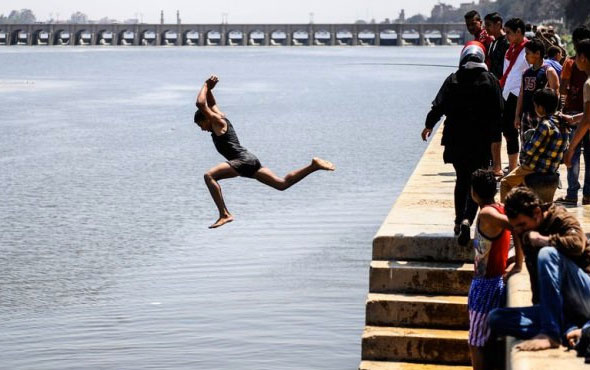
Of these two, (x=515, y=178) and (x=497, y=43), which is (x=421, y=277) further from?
(x=497, y=43)

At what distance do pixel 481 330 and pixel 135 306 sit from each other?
8036mm

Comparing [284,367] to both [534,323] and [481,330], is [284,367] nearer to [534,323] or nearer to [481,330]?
[481,330]

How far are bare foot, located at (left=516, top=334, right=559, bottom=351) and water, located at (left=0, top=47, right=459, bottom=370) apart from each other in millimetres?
5956

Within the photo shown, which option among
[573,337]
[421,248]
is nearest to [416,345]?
[421,248]

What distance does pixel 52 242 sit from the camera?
20.5m

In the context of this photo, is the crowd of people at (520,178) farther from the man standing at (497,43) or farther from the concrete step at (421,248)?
the concrete step at (421,248)

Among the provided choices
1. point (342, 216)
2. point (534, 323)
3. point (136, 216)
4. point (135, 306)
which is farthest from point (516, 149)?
point (136, 216)

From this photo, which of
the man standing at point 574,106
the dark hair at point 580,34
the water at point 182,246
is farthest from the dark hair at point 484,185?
the water at point 182,246

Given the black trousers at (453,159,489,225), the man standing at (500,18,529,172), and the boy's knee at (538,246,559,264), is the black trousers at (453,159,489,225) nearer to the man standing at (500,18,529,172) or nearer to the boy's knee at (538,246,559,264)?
the boy's knee at (538,246,559,264)

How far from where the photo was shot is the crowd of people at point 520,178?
7094mm

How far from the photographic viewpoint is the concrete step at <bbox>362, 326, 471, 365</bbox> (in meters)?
9.89

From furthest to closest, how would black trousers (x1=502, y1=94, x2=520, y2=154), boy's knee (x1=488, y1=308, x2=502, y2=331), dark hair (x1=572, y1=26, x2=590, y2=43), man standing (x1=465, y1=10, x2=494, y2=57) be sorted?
man standing (x1=465, y1=10, x2=494, y2=57)
black trousers (x1=502, y1=94, x2=520, y2=154)
dark hair (x1=572, y1=26, x2=590, y2=43)
boy's knee (x1=488, y1=308, x2=502, y2=331)

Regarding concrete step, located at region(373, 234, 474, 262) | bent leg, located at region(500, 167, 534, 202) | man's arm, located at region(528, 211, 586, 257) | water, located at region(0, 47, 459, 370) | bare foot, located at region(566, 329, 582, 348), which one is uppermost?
man's arm, located at region(528, 211, 586, 257)

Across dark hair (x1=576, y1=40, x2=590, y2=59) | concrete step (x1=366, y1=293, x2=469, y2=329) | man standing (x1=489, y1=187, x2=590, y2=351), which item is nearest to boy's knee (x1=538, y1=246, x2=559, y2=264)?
man standing (x1=489, y1=187, x2=590, y2=351)
